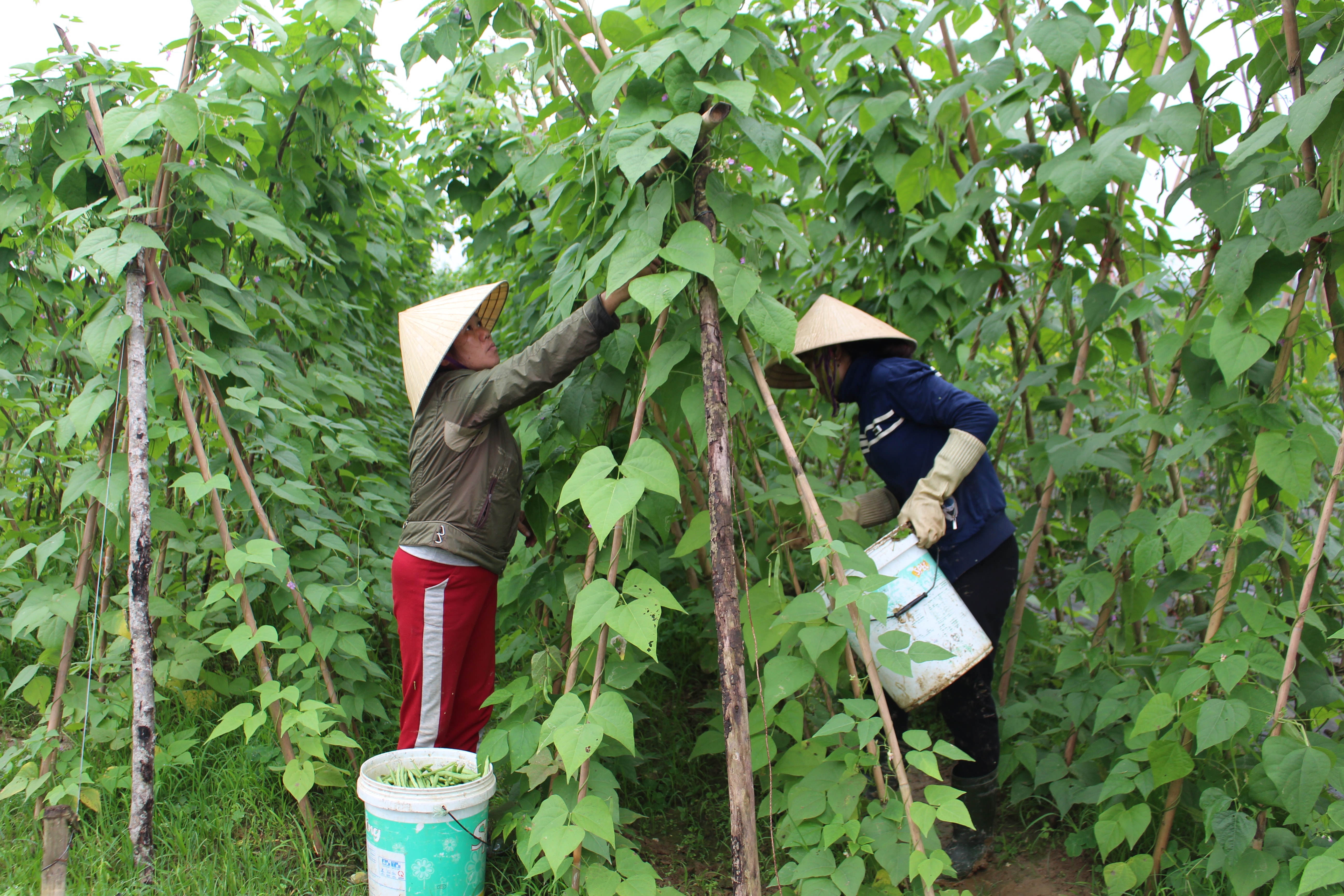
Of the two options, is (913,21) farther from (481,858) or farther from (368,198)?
(481,858)

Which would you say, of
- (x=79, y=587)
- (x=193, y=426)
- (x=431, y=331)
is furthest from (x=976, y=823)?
(x=79, y=587)

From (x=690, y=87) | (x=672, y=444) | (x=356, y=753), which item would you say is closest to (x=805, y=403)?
(x=672, y=444)

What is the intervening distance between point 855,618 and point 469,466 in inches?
46.7

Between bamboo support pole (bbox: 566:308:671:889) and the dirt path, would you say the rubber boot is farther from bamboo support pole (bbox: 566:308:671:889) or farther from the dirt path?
bamboo support pole (bbox: 566:308:671:889)

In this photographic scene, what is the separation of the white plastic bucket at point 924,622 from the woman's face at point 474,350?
125cm

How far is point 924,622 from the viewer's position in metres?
2.12

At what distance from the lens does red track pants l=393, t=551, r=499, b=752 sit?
2.46 metres

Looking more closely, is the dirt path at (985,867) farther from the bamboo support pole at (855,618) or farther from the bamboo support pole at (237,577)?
the bamboo support pole at (237,577)

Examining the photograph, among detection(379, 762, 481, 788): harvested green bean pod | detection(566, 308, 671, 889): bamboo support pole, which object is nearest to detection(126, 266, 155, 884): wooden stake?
detection(379, 762, 481, 788): harvested green bean pod

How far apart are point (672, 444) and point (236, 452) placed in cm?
127

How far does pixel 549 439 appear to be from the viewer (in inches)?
98.0

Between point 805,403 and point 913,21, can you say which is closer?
point 913,21

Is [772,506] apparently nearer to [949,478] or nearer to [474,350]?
[949,478]

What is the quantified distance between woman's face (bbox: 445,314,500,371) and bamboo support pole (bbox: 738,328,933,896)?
85cm
